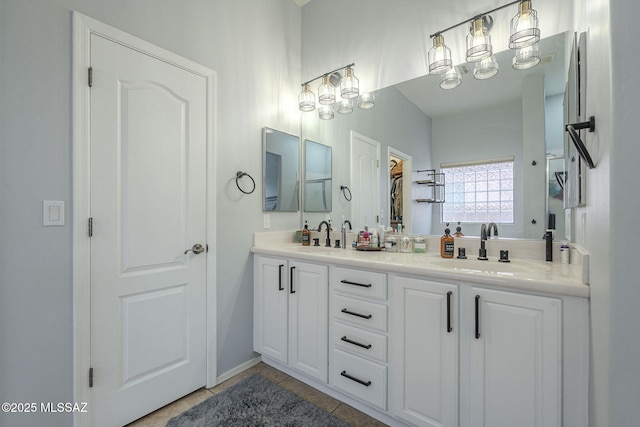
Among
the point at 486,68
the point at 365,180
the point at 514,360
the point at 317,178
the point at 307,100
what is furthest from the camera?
the point at 317,178

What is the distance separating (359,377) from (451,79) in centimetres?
193

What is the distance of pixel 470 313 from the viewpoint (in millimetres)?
1226

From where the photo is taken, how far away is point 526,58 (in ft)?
5.18

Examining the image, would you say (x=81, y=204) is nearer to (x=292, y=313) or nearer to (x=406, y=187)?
(x=292, y=313)

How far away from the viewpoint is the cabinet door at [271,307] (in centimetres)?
198

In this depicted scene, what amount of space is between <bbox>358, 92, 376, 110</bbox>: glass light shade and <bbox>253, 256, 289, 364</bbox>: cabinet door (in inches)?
55.4

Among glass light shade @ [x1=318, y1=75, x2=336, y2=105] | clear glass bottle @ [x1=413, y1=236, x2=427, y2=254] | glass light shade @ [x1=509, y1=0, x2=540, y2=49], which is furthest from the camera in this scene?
glass light shade @ [x1=318, y1=75, x2=336, y2=105]

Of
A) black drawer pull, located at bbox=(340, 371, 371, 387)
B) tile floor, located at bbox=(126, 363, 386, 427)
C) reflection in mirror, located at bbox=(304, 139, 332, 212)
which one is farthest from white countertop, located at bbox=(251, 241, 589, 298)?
tile floor, located at bbox=(126, 363, 386, 427)

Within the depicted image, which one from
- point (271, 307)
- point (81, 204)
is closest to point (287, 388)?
point (271, 307)

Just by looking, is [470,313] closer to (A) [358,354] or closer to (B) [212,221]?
(A) [358,354]

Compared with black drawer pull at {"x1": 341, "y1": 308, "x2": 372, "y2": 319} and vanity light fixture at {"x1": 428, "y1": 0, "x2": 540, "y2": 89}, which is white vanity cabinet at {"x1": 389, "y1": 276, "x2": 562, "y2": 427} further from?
vanity light fixture at {"x1": 428, "y1": 0, "x2": 540, "y2": 89}

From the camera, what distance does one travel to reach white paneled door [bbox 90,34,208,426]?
146cm

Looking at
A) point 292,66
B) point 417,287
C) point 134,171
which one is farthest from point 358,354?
point 292,66
